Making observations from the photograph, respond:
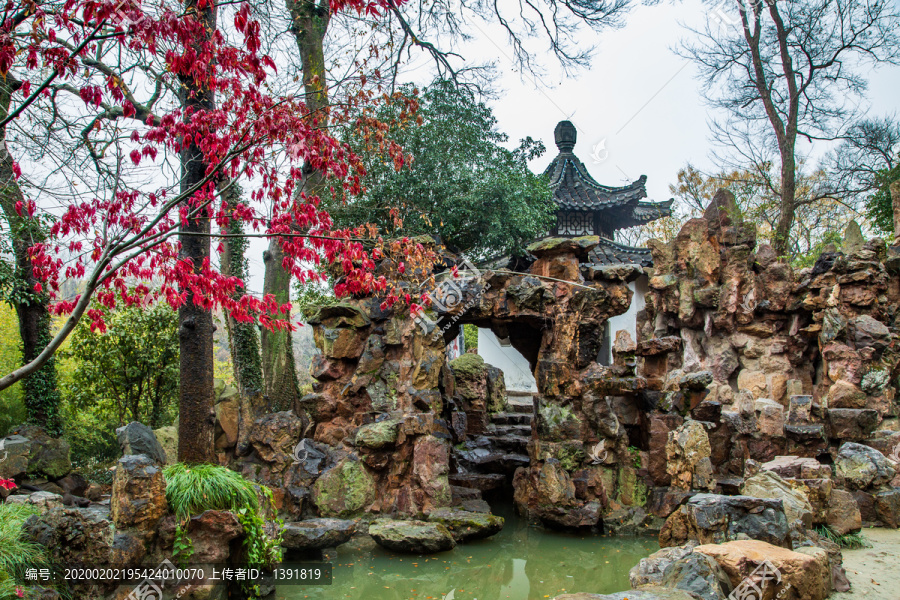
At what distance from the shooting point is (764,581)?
12.3 feet

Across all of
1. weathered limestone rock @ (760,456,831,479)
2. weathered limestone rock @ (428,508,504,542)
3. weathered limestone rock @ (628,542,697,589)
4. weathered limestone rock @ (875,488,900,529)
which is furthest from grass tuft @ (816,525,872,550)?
weathered limestone rock @ (428,508,504,542)

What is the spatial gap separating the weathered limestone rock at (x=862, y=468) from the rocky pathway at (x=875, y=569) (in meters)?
0.63

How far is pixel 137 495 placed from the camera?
14.5ft

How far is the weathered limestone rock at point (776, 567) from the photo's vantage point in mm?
3820

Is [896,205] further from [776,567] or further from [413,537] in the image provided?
[413,537]

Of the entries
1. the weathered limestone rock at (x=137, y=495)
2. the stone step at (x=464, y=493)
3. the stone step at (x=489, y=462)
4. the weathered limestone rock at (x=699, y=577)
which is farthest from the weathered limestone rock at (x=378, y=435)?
the weathered limestone rock at (x=699, y=577)

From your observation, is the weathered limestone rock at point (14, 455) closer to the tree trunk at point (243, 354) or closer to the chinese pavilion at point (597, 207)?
the tree trunk at point (243, 354)

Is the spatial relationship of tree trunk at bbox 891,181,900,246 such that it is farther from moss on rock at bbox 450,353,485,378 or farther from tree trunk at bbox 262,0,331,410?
tree trunk at bbox 262,0,331,410

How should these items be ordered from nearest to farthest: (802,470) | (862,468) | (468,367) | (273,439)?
(802,470)
(862,468)
(273,439)
(468,367)

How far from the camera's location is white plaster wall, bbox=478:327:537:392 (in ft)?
64.4

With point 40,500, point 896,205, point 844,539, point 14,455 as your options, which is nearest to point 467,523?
point 844,539

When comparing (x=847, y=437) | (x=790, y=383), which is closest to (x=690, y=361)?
(x=790, y=383)

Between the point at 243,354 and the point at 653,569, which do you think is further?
the point at 243,354

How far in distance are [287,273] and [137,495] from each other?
569cm
